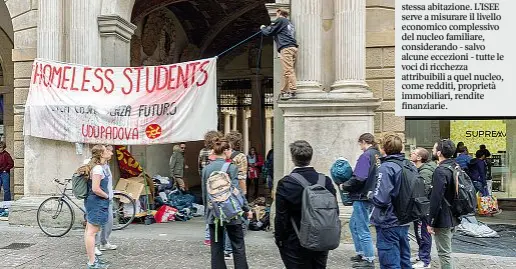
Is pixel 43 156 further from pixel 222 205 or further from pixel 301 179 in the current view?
pixel 301 179

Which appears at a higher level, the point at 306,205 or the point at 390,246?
the point at 306,205

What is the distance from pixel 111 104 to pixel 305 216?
262 inches

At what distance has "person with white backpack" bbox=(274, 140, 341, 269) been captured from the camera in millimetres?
4262

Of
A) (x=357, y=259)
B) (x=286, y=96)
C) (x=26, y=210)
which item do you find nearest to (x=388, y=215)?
(x=357, y=259)

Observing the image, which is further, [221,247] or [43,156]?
[43,156]

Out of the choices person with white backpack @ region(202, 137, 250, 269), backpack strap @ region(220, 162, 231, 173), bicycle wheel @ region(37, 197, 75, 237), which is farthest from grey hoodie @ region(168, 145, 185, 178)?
backpack strap @ region(220, 162, 231, 173)

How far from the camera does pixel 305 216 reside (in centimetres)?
428

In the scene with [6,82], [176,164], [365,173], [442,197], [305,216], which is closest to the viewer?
[305,216]

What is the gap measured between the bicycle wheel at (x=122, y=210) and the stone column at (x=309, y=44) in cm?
379

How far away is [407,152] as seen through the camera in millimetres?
11523

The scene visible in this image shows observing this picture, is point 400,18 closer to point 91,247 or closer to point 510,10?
point 510,10

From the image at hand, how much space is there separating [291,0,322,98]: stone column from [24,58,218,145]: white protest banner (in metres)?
2.14

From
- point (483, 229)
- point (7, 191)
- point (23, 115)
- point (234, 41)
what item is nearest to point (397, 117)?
point (483, 229)

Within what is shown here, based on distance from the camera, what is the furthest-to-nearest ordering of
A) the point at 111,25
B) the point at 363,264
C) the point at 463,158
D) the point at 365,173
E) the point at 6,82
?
the point at 6,82 < the point at 463,158 < the point at 111,25 < the point at 363,264 < the point at 365,173
